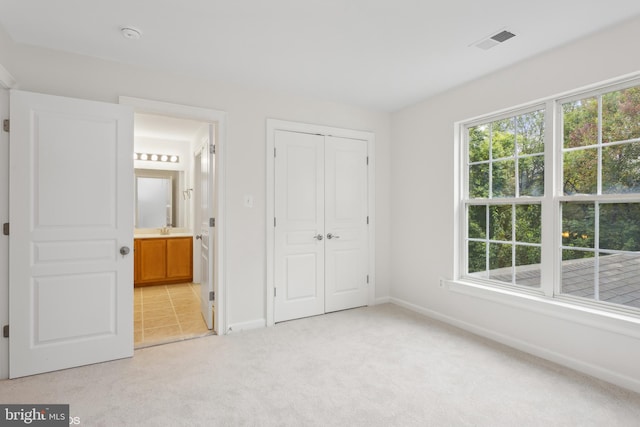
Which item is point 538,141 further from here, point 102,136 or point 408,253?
point 102,136

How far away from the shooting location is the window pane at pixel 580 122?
2.46 metres

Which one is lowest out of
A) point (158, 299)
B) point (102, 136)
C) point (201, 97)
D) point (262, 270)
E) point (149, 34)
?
point (158, 299)

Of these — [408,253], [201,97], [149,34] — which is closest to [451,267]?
[408,253]

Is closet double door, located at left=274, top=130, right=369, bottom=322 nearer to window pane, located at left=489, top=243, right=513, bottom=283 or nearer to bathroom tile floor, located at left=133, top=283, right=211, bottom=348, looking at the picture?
bathroom tile floor, located at left=133, top=283, right=211, bottom=348

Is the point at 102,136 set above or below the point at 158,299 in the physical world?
above

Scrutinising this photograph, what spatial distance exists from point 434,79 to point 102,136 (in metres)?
2.97

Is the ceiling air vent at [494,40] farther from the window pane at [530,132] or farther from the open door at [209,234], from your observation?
the open door at [209,234]

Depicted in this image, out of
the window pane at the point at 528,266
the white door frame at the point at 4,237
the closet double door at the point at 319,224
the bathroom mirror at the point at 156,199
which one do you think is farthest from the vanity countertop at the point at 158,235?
the window pane at the point at 528,266

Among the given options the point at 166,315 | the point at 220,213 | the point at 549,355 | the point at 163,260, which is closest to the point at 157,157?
the point at 163,260

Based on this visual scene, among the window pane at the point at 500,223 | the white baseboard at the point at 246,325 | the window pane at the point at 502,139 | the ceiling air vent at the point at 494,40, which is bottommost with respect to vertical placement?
the white baseboard at the point at 246,325

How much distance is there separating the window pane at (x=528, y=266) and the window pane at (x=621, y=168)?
72 centimetres

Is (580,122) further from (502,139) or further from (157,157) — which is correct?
(157,157)

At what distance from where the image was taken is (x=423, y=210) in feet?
12.4

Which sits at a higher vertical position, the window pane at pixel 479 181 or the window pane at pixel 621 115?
the window pane at pixel 621 115
